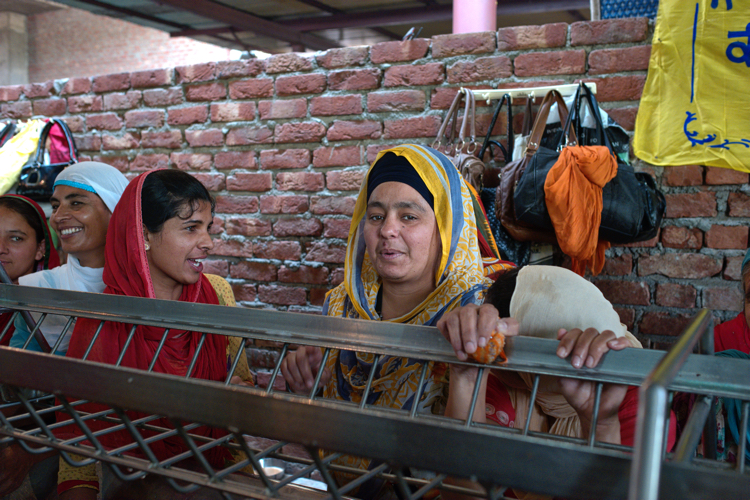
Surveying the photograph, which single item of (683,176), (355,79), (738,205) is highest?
(355,79)

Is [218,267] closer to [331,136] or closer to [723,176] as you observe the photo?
[331,136]

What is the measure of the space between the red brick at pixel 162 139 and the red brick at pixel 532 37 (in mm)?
1616

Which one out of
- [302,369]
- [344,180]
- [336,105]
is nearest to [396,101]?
[336,105]

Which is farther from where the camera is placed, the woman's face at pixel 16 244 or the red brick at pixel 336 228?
the red brick at pixel 336 228

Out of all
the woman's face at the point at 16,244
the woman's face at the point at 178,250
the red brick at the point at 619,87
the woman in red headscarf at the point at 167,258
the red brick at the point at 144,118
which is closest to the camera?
the woman in red headscarf at the point at 167,258

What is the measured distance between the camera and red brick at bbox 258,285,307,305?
7.89ft

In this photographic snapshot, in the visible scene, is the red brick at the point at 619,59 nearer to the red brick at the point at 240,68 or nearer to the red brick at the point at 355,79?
the red brick at the point at 355,79

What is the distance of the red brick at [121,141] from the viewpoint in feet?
8.81

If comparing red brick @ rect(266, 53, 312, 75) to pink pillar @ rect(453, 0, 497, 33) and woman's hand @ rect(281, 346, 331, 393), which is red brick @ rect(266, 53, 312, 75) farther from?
woman's hand @ rect(281, 346, 331, 393)

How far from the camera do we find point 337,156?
2.30m

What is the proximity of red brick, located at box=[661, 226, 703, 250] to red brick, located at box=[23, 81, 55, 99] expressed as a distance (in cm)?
309

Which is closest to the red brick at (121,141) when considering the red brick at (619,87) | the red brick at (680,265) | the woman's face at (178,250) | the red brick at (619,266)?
the woman's face at (178,250)

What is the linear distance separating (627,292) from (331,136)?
4.51ft

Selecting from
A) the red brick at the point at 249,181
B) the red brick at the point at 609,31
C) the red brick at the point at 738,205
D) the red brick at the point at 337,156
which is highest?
the red brick at the point at 609,31
